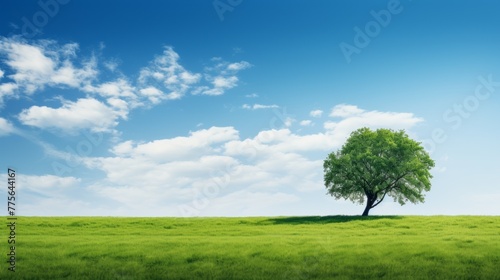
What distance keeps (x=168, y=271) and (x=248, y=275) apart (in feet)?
14.5

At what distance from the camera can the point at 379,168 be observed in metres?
59.6

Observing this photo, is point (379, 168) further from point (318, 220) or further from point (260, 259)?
point (260, 259)

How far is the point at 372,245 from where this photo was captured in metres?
26.7

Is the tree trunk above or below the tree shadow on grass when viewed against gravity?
above

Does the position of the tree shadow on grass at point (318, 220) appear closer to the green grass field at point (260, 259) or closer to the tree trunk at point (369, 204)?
the tree trunk at point (369, 204)

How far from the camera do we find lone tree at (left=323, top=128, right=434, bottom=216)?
197 ft

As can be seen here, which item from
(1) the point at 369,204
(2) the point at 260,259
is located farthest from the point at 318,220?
(2) the point at 260,259

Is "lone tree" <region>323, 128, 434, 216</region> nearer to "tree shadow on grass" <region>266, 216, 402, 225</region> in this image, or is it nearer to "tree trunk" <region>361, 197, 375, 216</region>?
"tree trunk" <region>361, 197, 375, 216</region>

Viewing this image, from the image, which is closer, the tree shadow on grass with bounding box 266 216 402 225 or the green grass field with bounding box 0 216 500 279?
the green grass field with bounding box 0 216 500 279

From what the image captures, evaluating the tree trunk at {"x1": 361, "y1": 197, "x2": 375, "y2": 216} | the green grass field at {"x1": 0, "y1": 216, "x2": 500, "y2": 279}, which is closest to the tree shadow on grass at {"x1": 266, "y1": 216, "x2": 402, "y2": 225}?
the tree trunk at {"x1": 361, "y1": 197, "x2": 375, "y2": 216}

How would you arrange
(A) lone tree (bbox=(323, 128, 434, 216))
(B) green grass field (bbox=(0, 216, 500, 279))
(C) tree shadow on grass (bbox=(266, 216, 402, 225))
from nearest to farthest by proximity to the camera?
(B) green grass field (bbox=(0, 216, 500, 279))
(C) tree shadow on grass (bbox=(266, 216, 402, 225))
(A) lone tree (bbox=(323, 128, 434, 216))

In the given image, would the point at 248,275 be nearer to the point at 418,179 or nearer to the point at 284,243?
the point at 284,243

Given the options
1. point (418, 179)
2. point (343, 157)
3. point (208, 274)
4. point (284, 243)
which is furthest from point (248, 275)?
point (418, 179)

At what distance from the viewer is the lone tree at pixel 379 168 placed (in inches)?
2360
